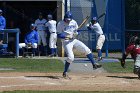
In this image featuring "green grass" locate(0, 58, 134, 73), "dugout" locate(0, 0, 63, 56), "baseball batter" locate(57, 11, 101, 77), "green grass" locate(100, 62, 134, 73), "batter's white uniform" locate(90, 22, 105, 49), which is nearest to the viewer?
"baseball batter" locate(57, 11, 101, 77)

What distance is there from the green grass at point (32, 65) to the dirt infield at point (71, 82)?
1.39 metres

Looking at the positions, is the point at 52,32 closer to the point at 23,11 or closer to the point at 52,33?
the point at 52,33

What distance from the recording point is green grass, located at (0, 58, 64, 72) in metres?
16.4

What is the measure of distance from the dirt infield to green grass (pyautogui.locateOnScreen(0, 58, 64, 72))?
1.39 m

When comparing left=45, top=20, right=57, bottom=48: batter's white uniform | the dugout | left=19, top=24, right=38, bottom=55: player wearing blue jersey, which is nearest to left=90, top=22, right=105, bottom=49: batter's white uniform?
left=45, top=20, right=57, bottom=48: batter's white uniform

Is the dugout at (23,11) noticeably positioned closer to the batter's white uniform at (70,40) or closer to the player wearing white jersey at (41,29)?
the player wearing white jersey at (41,29)

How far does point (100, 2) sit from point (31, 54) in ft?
18.3

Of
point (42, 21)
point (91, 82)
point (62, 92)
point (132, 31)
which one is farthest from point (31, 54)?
point (62, 92)

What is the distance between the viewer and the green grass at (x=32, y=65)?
16.4 m

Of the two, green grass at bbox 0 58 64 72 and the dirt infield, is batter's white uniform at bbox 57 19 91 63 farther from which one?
green grass at bbox 0 58 64 72

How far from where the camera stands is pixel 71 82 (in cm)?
1300

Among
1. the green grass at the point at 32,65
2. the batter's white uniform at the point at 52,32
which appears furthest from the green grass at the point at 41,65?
the batter's white uniform at the point at 52,32

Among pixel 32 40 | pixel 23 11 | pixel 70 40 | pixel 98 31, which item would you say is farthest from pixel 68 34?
pixel 23 11

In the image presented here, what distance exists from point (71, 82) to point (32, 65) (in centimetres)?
493
